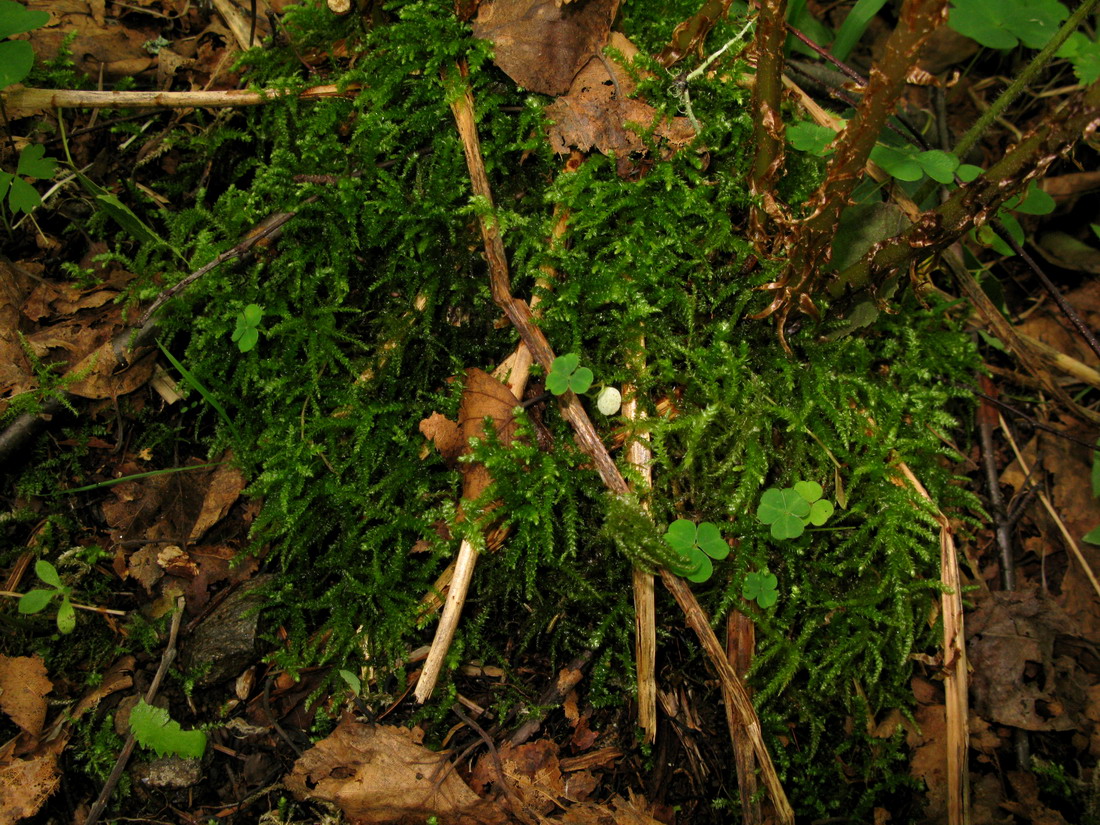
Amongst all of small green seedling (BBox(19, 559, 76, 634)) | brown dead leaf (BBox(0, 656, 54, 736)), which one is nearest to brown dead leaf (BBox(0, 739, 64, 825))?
brown dead leaf (BBox(0, 656, 54, 736))

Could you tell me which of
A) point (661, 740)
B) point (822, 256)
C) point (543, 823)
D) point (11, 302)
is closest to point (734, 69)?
point (822, 256)

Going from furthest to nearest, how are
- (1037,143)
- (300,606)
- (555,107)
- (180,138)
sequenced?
1. (180,138)
2. (555,107)
3. (300,606)
4. (1037,143)

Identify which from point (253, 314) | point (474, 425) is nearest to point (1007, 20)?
point (474, 425)

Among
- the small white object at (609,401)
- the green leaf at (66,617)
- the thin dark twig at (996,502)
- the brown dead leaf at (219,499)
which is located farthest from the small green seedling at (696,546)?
the green leaf at (66,617)

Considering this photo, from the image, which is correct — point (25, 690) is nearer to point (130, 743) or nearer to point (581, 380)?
point (130, 743)

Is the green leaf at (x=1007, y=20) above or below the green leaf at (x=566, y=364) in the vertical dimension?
above

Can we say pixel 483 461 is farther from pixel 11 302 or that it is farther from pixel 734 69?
pixel 11 302

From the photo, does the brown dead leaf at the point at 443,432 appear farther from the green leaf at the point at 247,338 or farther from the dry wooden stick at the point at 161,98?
the dry wooden stick at the point at 161,98
